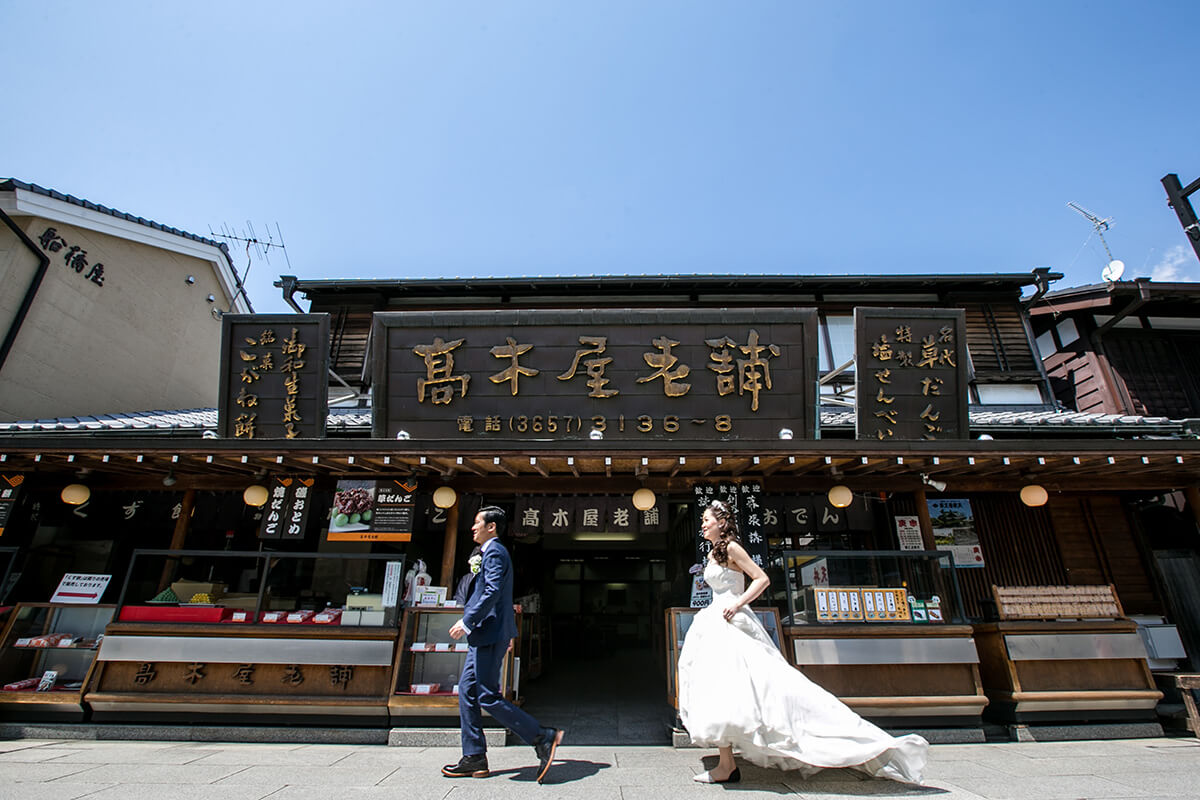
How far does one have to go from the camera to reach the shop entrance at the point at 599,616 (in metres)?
9.27

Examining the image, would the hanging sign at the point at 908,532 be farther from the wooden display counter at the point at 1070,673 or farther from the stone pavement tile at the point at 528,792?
the stone pavement tile at the point at 528,792

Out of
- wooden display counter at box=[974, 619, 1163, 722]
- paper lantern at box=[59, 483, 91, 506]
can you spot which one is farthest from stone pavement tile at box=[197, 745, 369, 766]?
wooden display counter at box=[974, 619, 1163, 722]

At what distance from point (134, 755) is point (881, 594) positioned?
8.14 metres

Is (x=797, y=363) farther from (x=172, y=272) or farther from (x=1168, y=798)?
(x=172, y=272)

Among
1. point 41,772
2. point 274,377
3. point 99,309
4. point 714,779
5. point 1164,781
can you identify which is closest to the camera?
point 714,779

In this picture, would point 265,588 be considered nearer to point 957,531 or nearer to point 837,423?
point 837,423

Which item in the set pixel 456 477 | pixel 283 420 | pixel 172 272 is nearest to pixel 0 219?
pixel 172 272

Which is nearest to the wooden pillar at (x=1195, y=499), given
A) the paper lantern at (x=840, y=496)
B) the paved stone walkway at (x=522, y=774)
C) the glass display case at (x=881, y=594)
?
the paved stone walkway at (x=522, y=774)

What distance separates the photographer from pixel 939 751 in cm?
583

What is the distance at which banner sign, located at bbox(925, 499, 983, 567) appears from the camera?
9.18m

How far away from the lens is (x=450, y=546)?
7633mm

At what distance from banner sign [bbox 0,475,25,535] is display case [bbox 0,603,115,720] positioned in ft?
6.54

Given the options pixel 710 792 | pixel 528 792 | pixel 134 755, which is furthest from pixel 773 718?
pixel 134 755

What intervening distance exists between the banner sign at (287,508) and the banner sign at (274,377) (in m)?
0.69
